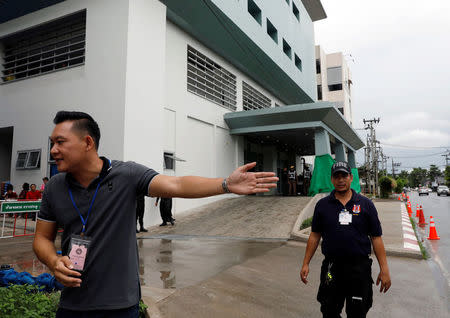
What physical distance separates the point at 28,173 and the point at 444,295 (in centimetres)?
1352

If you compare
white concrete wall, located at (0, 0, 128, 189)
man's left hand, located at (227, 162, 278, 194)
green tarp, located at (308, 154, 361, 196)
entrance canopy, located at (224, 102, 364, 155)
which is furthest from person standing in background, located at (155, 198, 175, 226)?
man's left hand, located at (227, 162, 278, 194)

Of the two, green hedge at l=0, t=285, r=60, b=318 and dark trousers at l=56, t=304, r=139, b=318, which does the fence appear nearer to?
green hedge at l=0, t=285, r=60, b=318

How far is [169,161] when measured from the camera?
42.7 feet

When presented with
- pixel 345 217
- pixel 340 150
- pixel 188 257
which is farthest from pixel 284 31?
pixel 345 217

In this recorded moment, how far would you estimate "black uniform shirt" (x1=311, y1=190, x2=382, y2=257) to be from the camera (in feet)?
9.21

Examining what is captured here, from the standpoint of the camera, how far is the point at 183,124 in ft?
45.5

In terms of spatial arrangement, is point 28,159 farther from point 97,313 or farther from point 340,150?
point 340,150

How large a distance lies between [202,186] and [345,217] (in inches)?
68.4

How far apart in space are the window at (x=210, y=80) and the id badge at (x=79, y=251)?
13.3 meters

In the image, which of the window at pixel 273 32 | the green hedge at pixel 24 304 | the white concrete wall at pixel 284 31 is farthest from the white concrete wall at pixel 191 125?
the green hedge at pixel 24 304

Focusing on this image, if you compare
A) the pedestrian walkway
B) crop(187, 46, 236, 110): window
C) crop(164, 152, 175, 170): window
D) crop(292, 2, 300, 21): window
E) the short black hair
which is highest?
crop(292, 2, 300, 21): window

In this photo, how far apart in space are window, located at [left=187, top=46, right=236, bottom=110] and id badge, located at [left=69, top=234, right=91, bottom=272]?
43.6ft

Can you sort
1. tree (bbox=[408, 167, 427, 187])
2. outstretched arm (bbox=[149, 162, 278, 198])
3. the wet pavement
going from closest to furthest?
outstretched arm (bbox=[149, 162, 278, 198]), the wet pavement, tree (bbox=[408, 167, 427, 187])

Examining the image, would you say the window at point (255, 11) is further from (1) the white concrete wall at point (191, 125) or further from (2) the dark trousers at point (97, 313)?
(2) the dark trousers at point (97, 313)
